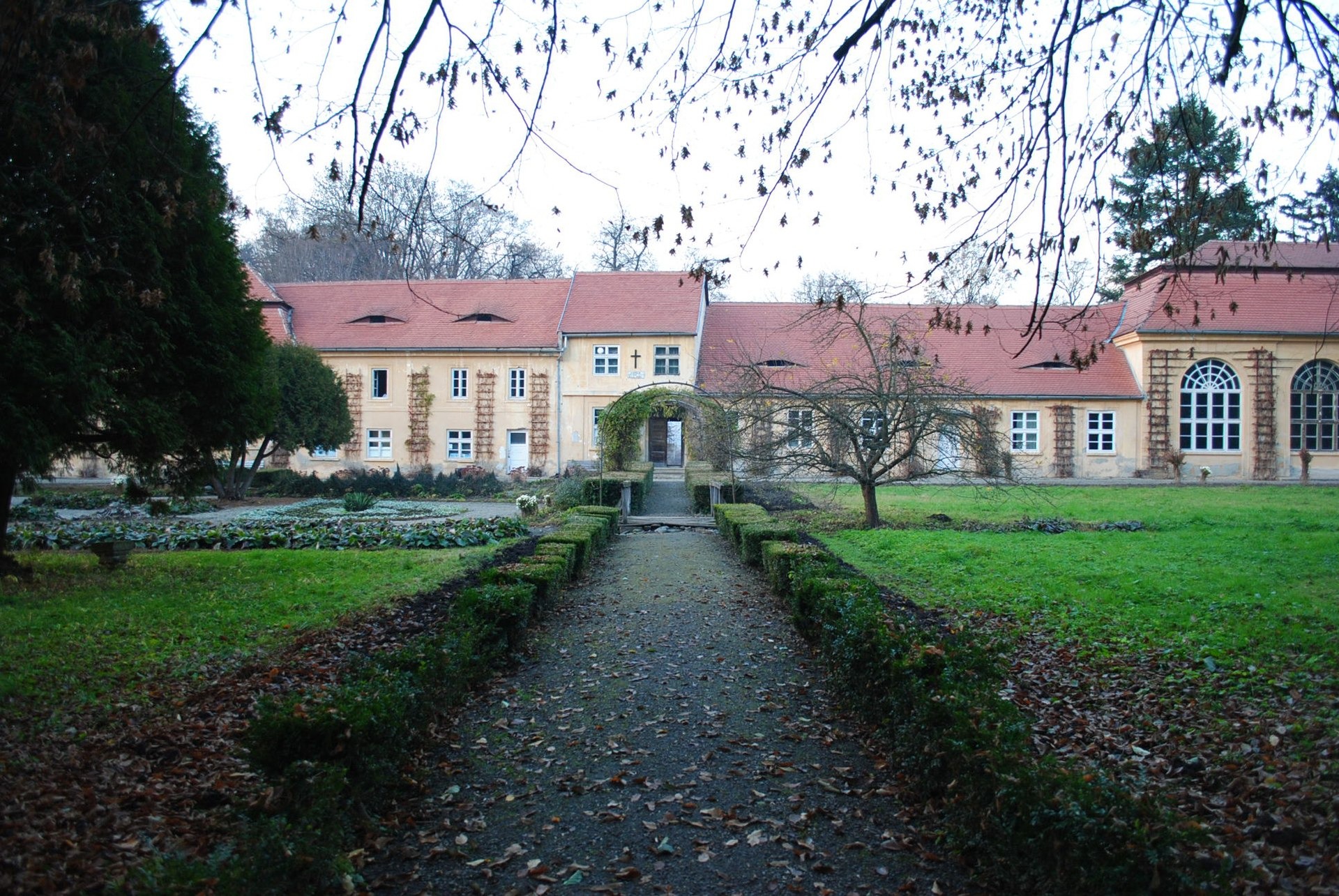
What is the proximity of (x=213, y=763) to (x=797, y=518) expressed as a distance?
13386mm

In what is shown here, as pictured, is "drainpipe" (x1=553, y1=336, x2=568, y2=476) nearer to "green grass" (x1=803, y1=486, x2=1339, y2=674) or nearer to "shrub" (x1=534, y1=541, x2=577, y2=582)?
"green grass" (x1=803, y1=486, x2=1339, y2=674)

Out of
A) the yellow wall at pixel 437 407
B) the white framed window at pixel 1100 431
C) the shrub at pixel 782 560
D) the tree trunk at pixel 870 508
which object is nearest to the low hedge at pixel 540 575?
the shrub at pixel 782 560

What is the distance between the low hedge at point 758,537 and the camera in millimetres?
11141

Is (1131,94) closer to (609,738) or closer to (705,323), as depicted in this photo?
(609,738)

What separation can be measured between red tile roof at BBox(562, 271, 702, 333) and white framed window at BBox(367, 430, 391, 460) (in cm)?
778

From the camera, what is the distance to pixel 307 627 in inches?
296

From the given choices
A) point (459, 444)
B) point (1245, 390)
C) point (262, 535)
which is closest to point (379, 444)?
point (459, 444)

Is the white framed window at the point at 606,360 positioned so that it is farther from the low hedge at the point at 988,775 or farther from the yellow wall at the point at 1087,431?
the low hedge at the point at 988,775

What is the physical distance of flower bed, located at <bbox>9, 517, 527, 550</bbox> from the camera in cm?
1294

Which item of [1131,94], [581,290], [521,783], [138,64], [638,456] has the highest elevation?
[581,290]

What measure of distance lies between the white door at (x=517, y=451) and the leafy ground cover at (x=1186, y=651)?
1908 centimetres

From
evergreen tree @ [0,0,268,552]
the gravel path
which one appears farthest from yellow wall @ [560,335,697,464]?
the gravel path

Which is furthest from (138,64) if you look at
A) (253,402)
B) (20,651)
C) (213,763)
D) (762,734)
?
(762,734)

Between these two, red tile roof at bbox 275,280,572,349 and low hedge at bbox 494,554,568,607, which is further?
red tile roof at bbox 275,280,572,349
